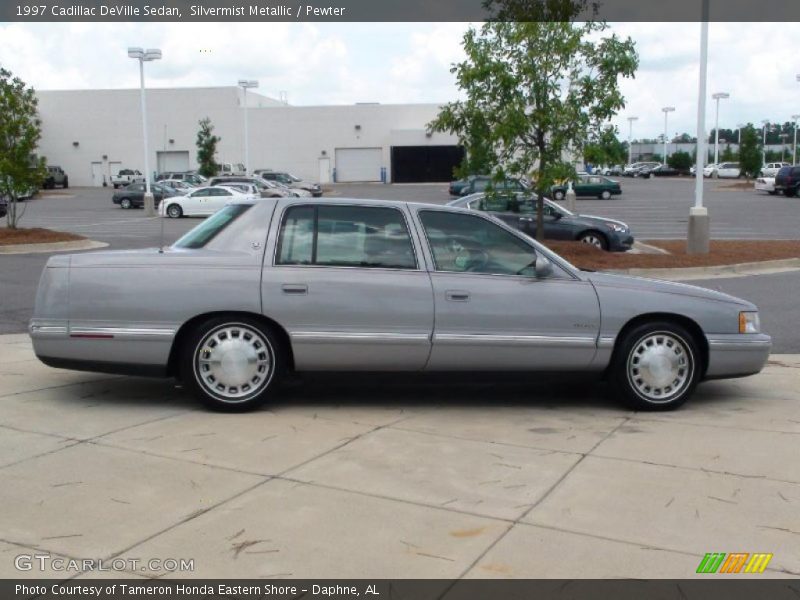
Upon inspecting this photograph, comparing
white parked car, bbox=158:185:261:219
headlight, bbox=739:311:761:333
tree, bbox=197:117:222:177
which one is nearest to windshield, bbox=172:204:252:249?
headlight, bbox=739:311:761:333

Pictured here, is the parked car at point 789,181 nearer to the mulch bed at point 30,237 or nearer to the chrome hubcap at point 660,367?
the mulch bed at point 30,237

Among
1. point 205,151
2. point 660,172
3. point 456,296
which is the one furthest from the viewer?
point 660,172

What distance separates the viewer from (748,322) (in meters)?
6.87

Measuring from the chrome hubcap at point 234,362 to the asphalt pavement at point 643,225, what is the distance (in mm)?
966

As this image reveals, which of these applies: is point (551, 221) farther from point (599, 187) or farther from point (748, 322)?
point (599, 187)

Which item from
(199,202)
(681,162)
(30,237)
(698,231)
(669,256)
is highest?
(681,162)

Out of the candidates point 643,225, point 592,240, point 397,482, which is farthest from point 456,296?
point 643,225

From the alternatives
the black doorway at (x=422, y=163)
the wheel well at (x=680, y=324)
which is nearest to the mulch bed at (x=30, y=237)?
the wheel well at (x=680, y=324)

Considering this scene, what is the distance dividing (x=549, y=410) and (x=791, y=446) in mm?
1729

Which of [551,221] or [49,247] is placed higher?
[551,221]

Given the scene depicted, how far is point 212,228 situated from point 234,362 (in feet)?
3.62

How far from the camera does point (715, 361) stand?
677 cm

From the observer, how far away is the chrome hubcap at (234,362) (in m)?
6.39

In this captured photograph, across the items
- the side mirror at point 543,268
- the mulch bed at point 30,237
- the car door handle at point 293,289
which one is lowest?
the mulch bed at point 30,237
